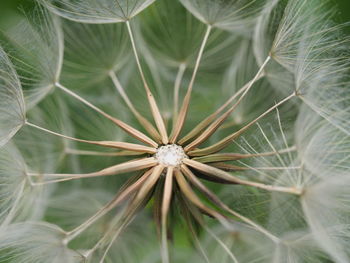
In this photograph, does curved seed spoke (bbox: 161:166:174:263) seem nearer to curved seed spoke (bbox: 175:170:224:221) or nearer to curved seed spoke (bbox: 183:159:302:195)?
curved seed spoke (bbox: 175:170:224:221)

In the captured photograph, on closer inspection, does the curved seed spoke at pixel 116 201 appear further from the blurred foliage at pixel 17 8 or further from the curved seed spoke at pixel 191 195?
the blurred foliage at pixel 17 8

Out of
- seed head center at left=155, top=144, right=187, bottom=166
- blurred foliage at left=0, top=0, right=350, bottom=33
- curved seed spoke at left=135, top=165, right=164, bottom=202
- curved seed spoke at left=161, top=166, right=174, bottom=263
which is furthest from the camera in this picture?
blurred foliage at left=0, top=0, right=350, bottom=33

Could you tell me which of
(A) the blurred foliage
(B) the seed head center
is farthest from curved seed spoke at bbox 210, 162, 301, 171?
(A) the blurred foliage

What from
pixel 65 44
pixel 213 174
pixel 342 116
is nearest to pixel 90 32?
pixel 65 44

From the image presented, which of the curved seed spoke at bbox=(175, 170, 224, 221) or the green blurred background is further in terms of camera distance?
the green blurred background

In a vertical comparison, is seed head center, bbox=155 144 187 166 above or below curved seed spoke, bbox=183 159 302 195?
above

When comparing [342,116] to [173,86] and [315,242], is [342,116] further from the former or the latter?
[173,86]

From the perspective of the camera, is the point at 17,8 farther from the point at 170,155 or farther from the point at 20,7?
the point at 170,155

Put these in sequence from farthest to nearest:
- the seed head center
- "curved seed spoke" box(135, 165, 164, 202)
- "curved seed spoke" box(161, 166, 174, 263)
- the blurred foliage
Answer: the blurred foliage → the seed head center → "curved seed spoke" box(135, 165, 164, 202) → "curved seed spoke" box(161, 166, 174, 263)

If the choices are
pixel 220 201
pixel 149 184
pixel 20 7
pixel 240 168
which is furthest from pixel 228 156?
pixel 20 7
